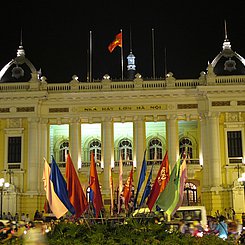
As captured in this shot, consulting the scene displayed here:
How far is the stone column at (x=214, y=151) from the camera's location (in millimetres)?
44250

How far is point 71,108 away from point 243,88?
1417 cm

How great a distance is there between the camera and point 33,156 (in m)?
45.2

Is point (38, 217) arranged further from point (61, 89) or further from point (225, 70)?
point (225, 70)

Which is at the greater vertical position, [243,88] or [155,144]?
[243,88]

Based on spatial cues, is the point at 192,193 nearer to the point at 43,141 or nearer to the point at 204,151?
the point at 204,151

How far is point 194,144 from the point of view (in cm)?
4912

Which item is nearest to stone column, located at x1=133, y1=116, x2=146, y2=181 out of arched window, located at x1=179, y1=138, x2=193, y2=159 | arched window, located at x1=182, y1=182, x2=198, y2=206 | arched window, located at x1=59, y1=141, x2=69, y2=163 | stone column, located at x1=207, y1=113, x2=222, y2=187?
arched window, located at x1=179, y1=138, x2=193, y2=159

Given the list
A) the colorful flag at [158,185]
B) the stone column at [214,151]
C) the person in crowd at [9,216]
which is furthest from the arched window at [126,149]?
the colorful flag at [158,185]

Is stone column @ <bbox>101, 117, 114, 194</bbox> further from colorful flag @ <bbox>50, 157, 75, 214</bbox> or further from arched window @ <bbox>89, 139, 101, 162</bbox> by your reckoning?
colorful flag @ <bbox>50, 157, 75, 214</bbox>

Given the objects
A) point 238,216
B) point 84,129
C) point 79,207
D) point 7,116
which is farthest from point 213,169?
point 79,207

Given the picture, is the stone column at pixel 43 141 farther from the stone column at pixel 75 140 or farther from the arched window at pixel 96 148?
the arched window at pixel 96 148

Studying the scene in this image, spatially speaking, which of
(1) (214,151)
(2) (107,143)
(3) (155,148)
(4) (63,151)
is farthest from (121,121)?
(1) (214,151)

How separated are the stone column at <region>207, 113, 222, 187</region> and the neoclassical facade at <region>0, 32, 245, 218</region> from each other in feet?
0.26

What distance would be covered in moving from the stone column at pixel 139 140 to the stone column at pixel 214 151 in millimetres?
5347
